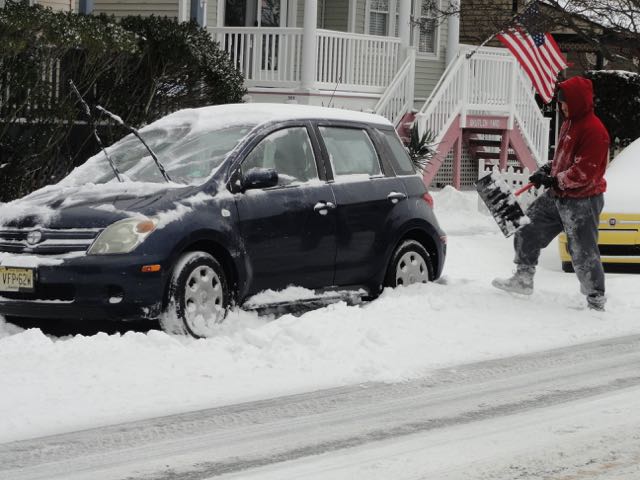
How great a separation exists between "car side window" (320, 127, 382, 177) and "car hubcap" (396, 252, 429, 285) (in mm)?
765

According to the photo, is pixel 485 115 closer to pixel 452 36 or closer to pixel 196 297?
pixel 452 36

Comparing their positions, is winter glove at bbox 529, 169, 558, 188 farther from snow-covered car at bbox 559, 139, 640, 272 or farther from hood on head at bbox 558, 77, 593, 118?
snow-covered car at bbox 559, 139, 640, 272

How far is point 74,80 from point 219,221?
702 centimetres

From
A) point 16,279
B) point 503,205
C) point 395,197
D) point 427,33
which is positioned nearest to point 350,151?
point 395,197

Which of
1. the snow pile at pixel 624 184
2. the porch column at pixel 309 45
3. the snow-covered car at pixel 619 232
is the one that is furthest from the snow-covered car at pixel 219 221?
the porch column at pixel 309 45

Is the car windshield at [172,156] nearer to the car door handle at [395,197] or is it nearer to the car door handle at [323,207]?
the car door handle at [323,207]

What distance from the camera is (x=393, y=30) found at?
98.6 feet

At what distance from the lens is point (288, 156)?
36.1 ft

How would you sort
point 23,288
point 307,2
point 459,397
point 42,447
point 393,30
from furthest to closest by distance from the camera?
point 393,30 < point 307,2 < point 23,288 < point 459,397 < point 42,447

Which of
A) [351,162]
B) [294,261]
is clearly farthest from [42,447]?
[351,162]

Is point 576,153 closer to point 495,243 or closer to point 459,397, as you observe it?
point 459,397

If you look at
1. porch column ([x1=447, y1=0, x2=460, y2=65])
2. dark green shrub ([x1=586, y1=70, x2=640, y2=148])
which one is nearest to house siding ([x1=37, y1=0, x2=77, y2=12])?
porch column ([x1=447, y1=0, x2=460, y2=65])

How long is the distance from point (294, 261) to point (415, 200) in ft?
5.72

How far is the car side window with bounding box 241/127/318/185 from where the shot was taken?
421 inches
